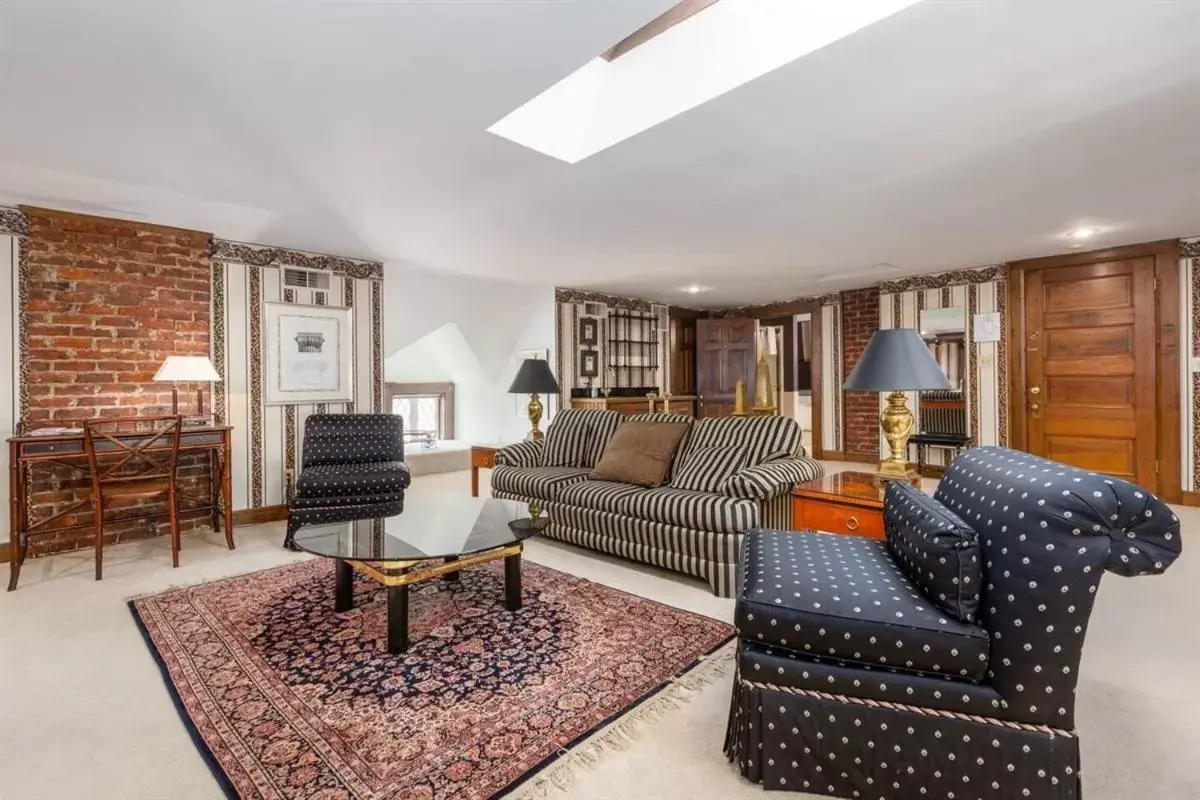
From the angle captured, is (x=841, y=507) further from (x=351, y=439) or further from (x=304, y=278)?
(x=304, y=278)

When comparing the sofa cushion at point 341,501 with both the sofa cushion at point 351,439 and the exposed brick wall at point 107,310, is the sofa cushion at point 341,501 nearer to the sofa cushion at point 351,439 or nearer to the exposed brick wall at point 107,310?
the sofa cushion at point 351,439

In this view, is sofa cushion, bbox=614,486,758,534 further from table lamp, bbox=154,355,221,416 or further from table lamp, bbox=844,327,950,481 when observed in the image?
table lamp, bbox=154,355,221,416

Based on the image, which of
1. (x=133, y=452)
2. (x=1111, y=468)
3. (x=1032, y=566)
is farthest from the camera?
(x=1111, y=468)

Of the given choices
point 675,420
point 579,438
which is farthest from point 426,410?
point 675,420

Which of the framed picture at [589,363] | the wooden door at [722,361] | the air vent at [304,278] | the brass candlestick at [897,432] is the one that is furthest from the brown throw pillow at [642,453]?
the wooden door at [722,361]

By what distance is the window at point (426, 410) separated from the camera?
24.6 feet

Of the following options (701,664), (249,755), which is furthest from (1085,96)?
(249,755)

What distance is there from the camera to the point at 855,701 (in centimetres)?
143

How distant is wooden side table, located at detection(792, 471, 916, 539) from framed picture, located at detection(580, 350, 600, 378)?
4.46 metres

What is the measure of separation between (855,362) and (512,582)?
5796mm

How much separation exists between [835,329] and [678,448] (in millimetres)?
4534

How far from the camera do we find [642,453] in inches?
140

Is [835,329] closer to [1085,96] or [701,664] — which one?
[1085,96]

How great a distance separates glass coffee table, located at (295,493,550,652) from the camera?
2217mm
